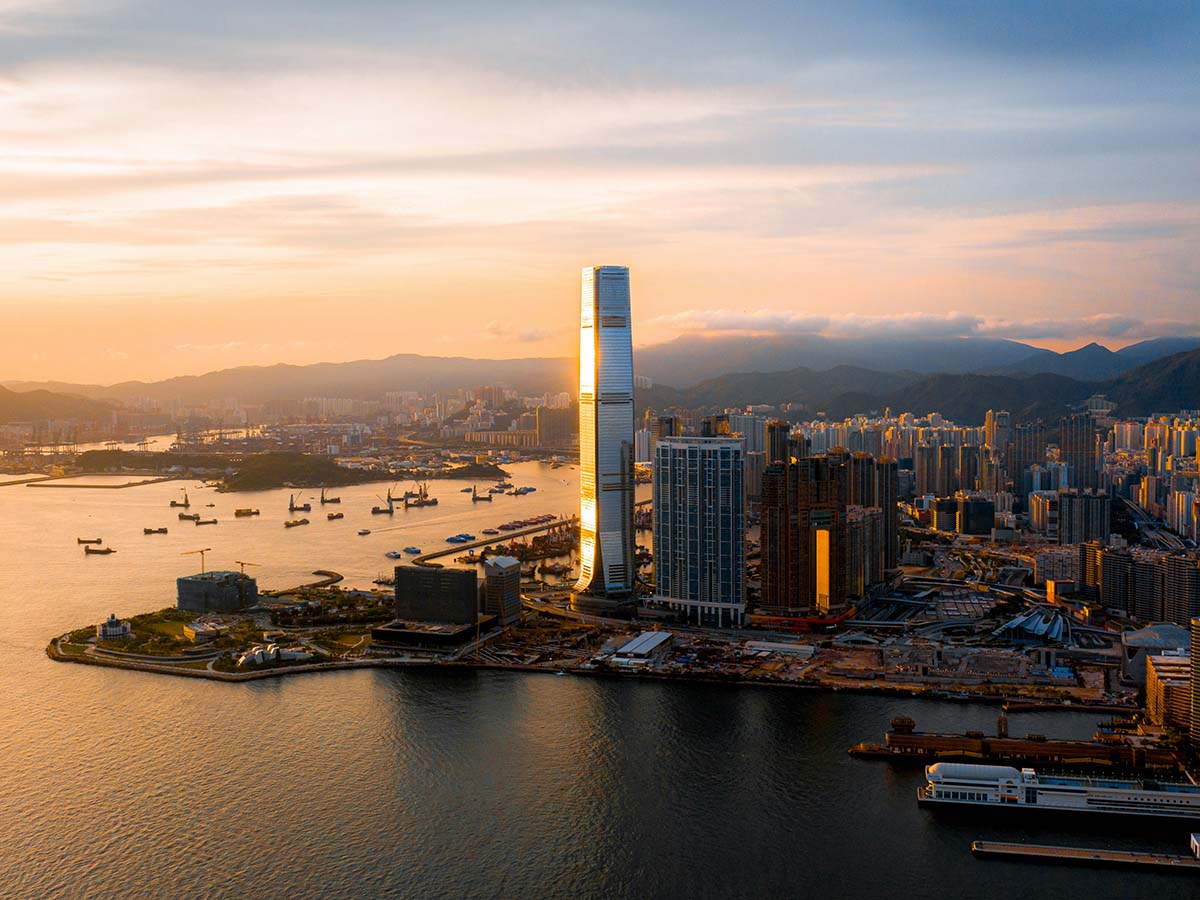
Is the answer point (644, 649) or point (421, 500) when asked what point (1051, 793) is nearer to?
point (644, 649)

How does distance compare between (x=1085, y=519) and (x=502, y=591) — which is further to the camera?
(x=1085, y=519)

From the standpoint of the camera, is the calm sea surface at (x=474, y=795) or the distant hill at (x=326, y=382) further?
the distant hill at (x=326, y=382)

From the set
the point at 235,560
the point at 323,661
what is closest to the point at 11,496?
the point at 235,560

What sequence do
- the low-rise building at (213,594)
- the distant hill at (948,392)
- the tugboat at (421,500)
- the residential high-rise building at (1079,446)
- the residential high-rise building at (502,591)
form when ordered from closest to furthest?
the residential high-rise building at (502,591), the low-rise building at (213,594), the tugboat at (421,500), the residential high-rise building at (1079,446), the distant hill at (948,392)

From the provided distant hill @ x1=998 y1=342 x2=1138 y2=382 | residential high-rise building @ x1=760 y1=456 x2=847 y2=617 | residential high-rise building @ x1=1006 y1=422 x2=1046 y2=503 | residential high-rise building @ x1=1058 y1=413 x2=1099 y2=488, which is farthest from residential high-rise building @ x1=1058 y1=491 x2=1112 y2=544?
distant hill @ x1=998 y1=342 x2=1138 y2=382

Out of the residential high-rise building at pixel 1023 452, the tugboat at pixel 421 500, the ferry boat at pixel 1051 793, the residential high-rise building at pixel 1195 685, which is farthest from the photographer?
the residential high-rise building at pixel 1023 452

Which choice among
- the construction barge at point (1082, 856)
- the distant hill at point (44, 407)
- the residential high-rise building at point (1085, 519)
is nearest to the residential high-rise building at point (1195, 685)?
the construction barge at point (1082, 856)

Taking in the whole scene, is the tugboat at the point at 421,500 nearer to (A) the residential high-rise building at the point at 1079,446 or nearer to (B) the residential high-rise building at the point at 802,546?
(B) the residential high-rise building at the point at 802,546

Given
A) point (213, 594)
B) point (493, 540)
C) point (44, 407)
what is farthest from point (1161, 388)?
point (44, 407)
